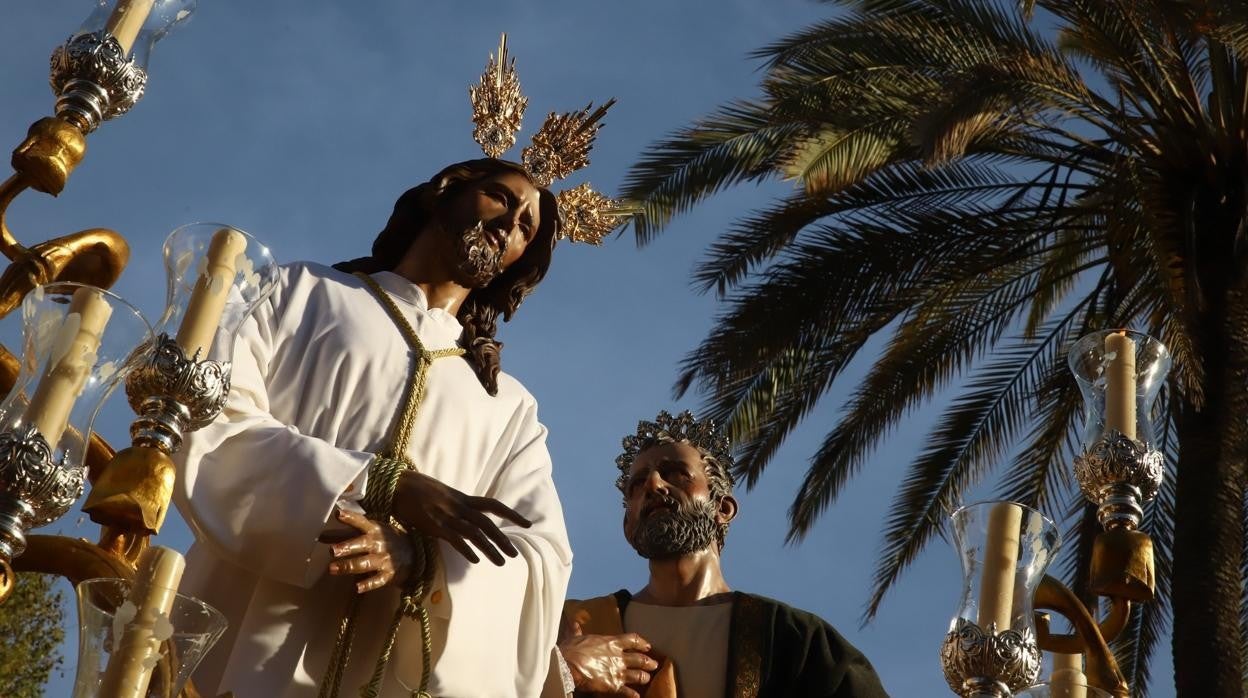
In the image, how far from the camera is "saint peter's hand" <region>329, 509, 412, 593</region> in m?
4.73

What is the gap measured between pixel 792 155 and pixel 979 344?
1573 mm

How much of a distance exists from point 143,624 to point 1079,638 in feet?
8.98

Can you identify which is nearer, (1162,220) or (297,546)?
(297,546)

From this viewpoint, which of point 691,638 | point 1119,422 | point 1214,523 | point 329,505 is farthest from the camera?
point 1214,523

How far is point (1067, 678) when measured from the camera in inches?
199

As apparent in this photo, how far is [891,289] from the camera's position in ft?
36.6

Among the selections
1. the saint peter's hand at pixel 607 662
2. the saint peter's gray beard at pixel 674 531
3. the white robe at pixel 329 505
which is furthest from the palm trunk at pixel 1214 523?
the white robe at pixel 329 505

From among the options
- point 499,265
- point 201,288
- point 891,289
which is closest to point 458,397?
point 499,265

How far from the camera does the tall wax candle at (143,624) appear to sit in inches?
Answer: 120

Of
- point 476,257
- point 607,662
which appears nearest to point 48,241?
point 476,257

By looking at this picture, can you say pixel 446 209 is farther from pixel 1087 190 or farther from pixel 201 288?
pixel 1087 190

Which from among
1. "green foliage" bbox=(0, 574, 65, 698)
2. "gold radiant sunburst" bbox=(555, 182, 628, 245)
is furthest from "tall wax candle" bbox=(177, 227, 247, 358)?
"green foliage" bbox=(0, 574, 65, 698)

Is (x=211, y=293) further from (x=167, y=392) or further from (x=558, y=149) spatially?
(x=558, y=149)

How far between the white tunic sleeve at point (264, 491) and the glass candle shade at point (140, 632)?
154 centimetres
